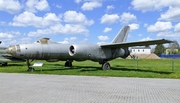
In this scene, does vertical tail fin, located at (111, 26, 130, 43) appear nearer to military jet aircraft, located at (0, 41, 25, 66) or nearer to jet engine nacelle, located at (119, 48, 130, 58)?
jet engine nacelle, located at (119, 48, 130, 58)

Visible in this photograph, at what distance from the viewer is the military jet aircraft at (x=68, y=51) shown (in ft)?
64.6

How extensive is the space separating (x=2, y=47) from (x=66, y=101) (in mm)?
25879

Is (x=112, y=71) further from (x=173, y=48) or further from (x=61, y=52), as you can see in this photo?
(x=173, y=48)

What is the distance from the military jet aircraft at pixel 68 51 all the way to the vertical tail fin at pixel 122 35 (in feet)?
4.83

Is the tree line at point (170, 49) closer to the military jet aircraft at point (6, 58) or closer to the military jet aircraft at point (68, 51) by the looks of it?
the military jet aircraft at point (6, 58)

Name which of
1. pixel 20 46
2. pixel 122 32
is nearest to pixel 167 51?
pixel 122 32

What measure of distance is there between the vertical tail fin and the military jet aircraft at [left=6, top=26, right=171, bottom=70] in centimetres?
147

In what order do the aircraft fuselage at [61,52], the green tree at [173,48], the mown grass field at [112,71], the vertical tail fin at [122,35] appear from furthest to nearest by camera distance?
the green tree at [173,48] → the vertical tail fin at [122,35] → the aircraft fuselage at [61,52] → the mown grass field at [112,71]

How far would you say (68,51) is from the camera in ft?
72.9

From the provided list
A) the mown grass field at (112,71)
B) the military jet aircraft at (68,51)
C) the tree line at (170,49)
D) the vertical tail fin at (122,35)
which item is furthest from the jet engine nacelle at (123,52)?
the tree line at (170,49)

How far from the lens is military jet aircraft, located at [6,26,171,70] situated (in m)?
19.7

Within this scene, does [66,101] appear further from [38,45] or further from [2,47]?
[2,47]

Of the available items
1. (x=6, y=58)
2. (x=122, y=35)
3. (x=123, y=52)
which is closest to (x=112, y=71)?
(x=123, y=52)

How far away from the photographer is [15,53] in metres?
19.4
